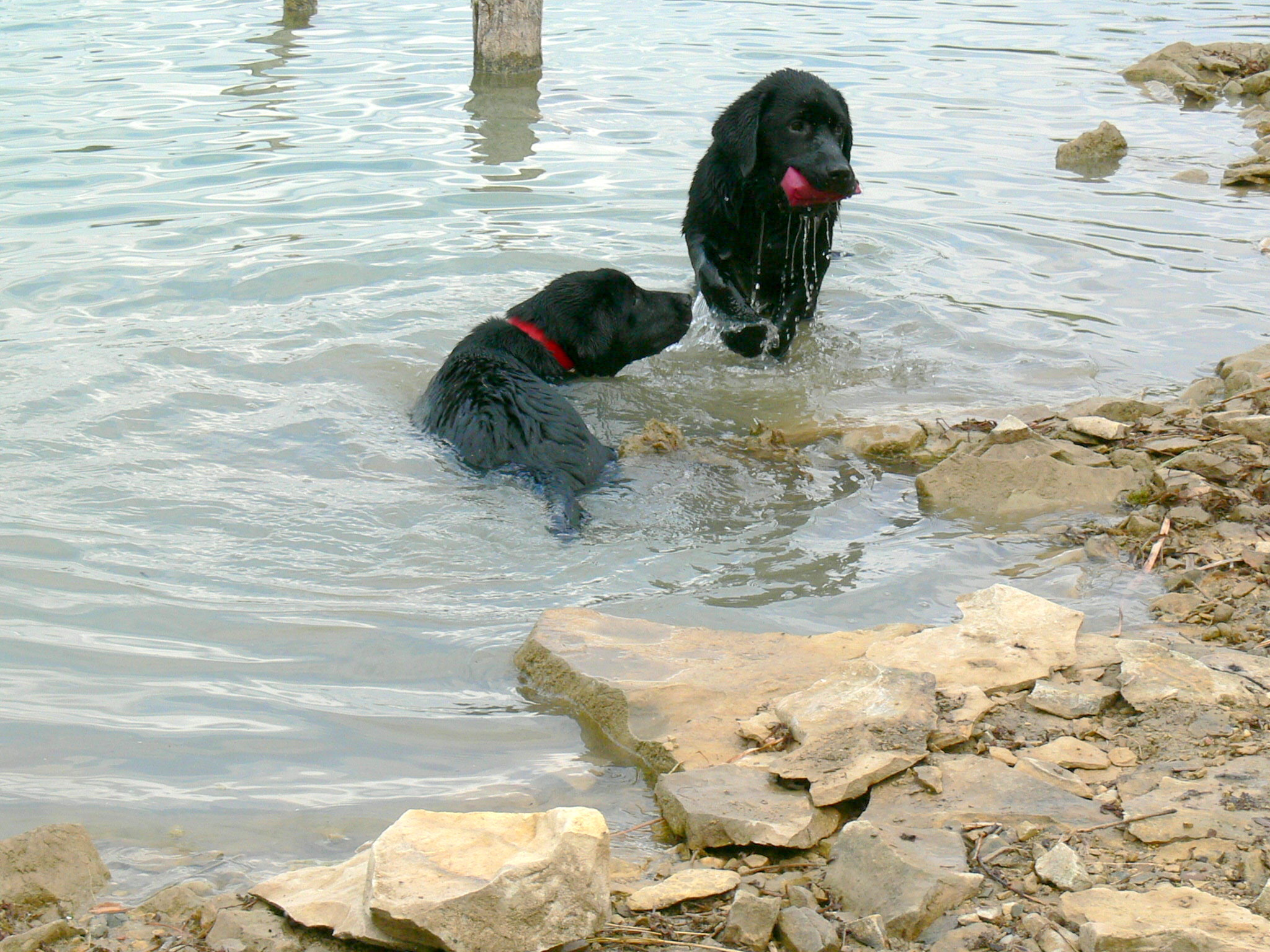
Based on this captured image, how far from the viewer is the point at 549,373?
5.69m

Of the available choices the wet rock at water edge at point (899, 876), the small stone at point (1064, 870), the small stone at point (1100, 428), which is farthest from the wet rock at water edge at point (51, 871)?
the small stone at point (1100, 428)

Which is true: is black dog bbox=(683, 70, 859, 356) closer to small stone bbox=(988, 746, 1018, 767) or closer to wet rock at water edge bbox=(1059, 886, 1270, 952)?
small stone bbox=(988, 746, 1018, 767)

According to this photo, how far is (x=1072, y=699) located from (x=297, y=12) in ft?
51.7

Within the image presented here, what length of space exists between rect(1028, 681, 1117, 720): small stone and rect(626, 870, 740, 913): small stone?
3.33 ft

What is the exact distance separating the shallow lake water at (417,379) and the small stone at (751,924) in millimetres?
721

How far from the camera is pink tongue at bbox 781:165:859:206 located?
6.07m

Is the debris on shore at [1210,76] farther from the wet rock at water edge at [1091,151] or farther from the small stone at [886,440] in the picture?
the small stone at [886,440]

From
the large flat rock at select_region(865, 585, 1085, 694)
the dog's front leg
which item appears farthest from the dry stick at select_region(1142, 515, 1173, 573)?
the dog's front leg

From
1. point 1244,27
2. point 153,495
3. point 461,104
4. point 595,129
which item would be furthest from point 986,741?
point 1244,27

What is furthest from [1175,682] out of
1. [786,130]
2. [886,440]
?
[786,130]

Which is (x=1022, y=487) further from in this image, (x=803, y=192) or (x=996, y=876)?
(x=996, y=876)

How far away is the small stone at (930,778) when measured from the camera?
2629mm

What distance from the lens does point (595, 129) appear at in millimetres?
11328

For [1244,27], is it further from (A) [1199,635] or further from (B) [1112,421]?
(A) [1199,635]
